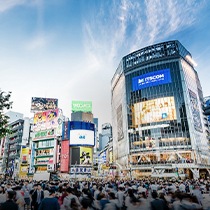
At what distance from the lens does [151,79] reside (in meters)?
67.8

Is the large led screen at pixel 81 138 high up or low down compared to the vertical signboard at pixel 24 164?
up

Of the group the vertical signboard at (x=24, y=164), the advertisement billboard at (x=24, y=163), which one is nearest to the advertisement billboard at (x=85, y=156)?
the advertisement billboard at (x=24, y=163)

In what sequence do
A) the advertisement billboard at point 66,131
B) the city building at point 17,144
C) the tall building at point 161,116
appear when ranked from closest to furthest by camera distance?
the tall building at point 161,116, the advertisement billboard at point 66,131, the city building at point 17,144

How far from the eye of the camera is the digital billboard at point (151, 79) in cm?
6581

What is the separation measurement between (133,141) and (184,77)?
980 inches

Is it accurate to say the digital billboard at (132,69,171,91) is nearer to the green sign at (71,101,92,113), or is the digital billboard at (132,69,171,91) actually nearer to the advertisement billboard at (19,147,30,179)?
the advertisement billboard at (19,147,30,179)

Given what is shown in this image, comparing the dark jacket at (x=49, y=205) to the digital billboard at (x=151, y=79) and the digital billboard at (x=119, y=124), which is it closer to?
the digital billboard at (x=151, y=79)

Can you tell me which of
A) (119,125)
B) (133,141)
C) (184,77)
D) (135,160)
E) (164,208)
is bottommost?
(164,208)

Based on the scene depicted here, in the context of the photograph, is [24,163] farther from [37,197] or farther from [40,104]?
[37,197]

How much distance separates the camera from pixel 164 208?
6.48 meters

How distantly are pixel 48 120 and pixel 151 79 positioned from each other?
36.9 meters

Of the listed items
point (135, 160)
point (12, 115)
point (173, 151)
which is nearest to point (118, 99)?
point (135, 160)

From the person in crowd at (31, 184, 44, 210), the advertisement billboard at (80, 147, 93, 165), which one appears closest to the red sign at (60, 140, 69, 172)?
the advertisement billboard at (80, 147, 93, 165)

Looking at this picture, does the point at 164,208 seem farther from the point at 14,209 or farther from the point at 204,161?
the point at 204,161
